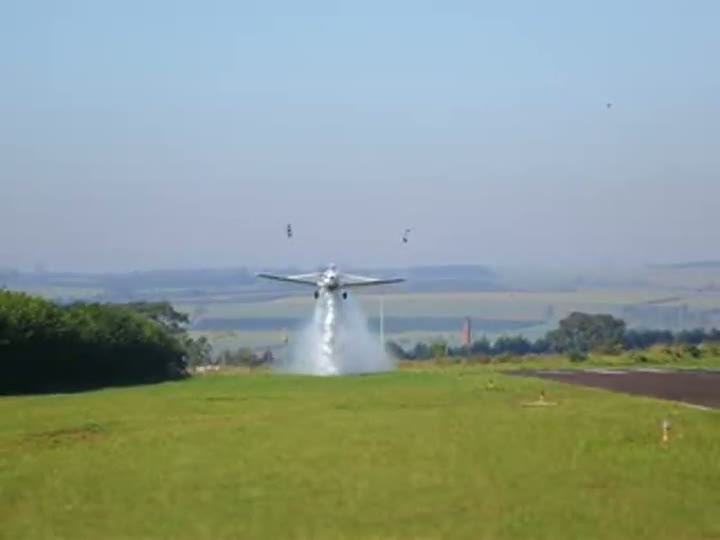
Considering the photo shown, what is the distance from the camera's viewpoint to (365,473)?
26094 mm

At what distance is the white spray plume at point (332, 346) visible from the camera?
9756 cm

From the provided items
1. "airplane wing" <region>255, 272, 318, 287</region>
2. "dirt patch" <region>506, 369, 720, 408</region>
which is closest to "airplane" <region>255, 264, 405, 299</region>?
"airplane wing" <region>255, 272, 318, 287</region>

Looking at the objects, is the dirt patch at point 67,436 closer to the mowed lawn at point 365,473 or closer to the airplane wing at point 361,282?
the mowed lawn at point 365,473

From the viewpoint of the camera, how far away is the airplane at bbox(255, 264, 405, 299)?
97.2 m

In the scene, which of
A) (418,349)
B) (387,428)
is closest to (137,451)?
(387,428)

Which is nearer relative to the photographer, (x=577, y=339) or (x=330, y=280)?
(x=330, y=280)

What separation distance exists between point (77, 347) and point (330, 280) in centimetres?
2273

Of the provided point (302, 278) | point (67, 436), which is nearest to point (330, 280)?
point (302, 278)

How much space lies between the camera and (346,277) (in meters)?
99.9

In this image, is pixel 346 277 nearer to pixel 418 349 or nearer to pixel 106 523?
pixel 418 349

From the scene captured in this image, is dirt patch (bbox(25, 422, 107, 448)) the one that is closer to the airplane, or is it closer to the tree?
the airplane

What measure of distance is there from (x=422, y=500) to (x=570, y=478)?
138 inches

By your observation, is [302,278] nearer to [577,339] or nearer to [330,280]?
[330,280]

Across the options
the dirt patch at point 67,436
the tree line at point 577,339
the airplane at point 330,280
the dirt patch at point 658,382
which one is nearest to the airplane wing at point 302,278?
the airplane at point 330,280
